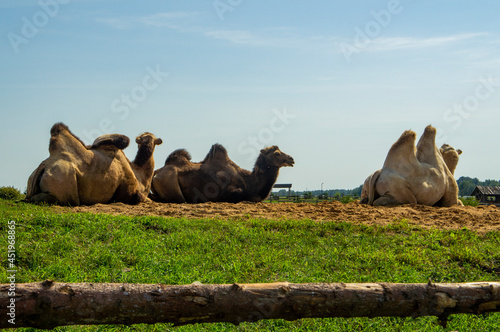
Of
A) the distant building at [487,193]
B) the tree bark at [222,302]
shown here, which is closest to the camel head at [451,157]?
the tree bark at [222,302]

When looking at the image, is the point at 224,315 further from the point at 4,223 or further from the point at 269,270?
the point at 4,223

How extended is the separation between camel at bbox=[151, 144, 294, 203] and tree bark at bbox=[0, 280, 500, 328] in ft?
39.9

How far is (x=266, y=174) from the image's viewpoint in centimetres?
1725

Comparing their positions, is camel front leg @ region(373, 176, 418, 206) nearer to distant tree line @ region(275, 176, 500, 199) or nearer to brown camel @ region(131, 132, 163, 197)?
brown camel @ region(131, 132, 163, 197)

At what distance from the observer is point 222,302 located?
12.2 feet

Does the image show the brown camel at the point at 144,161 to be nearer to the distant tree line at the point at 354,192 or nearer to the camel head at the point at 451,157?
the camel head at the point at 451,157

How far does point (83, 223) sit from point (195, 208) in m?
4.04

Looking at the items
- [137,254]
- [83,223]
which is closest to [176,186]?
[83,223]

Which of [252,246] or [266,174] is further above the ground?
[266,174]

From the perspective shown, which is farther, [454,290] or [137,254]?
[137,254]

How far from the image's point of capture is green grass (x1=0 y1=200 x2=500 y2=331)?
612cm

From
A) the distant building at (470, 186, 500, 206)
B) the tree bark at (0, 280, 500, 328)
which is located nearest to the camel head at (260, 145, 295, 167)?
the tree bark at (0, 280, 500, 328)

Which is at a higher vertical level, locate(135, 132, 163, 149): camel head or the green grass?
locate(135, 132, 163, 149): camel head

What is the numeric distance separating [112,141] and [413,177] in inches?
322
